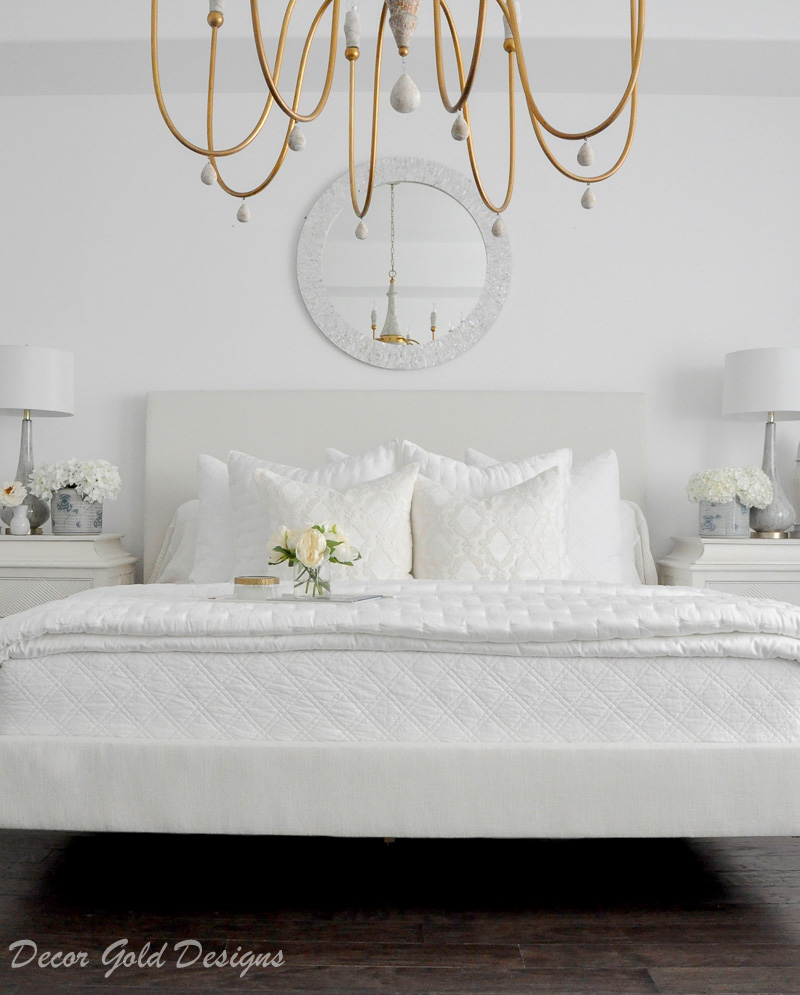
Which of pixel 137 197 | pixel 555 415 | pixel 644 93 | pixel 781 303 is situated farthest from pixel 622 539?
pixel 137 197

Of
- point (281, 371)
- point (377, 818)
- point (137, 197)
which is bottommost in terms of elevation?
point (377, 818)

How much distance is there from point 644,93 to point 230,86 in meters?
1.66


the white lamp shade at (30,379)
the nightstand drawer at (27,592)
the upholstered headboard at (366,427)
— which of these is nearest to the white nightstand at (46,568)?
the nightstand drawer at (27,592)

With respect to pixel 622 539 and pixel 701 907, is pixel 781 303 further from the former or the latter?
pixel 701 907

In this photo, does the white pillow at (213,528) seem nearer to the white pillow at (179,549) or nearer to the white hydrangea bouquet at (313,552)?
the white pillow at (179,549)

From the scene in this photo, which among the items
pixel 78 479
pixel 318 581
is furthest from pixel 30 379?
pixel 318 581

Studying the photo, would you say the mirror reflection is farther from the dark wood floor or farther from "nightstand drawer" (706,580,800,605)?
the dark wood floor

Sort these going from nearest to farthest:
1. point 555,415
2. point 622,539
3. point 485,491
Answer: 1. point 485,491
2. point 622,539
3. point 555,415

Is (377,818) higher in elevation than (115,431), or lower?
lower

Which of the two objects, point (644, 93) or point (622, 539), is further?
point (644, 93)

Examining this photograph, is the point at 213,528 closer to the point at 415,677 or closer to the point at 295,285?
the point at 295,285

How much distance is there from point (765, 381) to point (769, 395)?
0.17ft

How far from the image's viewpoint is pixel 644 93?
12.1ft

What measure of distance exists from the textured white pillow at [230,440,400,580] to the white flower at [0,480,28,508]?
0.78 meters
